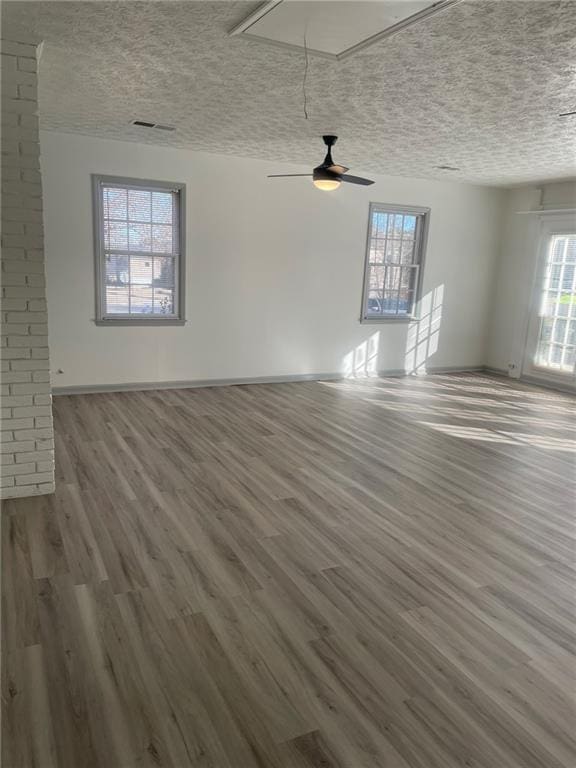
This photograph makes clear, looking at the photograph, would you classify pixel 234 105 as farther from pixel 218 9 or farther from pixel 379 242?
pixel 379 242

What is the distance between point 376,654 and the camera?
2264 mm

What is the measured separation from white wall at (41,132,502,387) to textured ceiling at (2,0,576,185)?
490mm

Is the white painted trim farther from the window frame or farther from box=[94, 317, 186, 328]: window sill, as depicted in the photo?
the window frame

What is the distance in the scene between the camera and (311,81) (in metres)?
3.78

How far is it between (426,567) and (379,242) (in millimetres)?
5835

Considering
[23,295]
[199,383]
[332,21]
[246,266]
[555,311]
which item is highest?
[332,21]

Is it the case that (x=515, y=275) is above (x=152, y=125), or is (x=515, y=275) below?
below

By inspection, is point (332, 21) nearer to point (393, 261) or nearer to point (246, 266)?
point (246, 266)

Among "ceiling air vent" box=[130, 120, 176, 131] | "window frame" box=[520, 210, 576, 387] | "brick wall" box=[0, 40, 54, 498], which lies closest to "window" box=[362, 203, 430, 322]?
"window frame" box=[520, 210, 576, 387]

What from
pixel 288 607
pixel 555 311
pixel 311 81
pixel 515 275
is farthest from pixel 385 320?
pixel 288 607

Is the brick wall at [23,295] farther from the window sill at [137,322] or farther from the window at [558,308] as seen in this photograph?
the window at [558,308]

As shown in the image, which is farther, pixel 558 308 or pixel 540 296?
pixel 540 296

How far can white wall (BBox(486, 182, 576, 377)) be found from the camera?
825cm

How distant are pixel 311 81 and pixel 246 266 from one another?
3.33 metres
